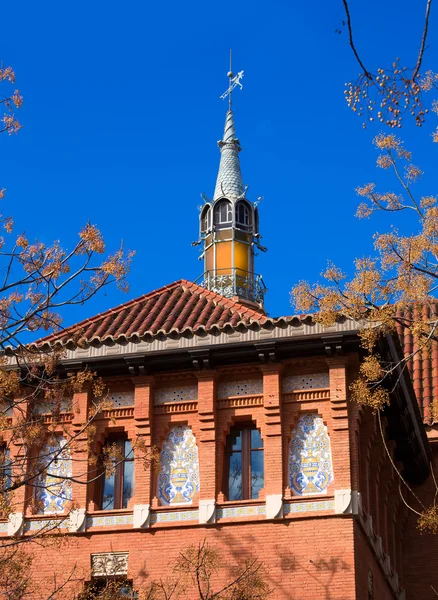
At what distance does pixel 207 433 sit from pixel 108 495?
6.57 ft

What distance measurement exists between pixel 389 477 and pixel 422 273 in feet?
27.4

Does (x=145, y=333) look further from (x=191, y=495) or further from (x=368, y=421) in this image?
(x=368, y=421)

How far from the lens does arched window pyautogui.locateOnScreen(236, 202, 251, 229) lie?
31984mm

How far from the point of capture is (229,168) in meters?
36.1

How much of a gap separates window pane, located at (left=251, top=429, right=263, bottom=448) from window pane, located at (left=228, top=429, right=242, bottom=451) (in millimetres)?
208

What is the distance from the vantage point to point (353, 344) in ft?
63.6

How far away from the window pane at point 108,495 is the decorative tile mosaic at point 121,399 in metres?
1.28

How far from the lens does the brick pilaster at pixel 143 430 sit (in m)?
19.6

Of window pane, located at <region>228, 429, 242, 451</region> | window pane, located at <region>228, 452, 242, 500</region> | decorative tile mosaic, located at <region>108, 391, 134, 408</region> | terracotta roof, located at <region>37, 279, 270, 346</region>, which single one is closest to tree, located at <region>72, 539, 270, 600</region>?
window pane, located at <region>228, 452, 242, 500</region>

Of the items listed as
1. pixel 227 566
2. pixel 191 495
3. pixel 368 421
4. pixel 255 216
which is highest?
pixel 255 216

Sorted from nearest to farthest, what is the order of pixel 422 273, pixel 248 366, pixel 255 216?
pixel 422 273
pixel 248 366
pixel 255 216

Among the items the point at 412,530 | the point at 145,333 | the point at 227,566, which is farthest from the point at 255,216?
the point at 227,566

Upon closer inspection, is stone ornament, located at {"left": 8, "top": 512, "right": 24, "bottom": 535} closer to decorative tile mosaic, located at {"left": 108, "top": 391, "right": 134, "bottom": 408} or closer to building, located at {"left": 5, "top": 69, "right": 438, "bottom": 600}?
building, located at {"left": 5, "top": 69, "right": 438, "bottom": 600}

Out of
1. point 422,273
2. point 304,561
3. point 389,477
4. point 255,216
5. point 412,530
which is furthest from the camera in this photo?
point 255,216
